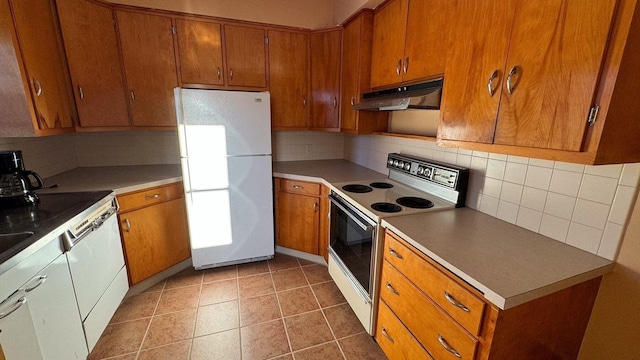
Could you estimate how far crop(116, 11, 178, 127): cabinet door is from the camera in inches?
80.0

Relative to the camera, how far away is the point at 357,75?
6.99ft

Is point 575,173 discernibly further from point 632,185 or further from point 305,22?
point 305,22

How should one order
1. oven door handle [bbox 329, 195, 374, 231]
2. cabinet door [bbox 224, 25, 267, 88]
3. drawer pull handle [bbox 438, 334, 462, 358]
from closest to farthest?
drawer pull handle [bbox 438, 334, 462, 358]
oven door handle [bbox 329, 195, 374, 231]
cabinet door [bbox 224, 25, 267, 88]

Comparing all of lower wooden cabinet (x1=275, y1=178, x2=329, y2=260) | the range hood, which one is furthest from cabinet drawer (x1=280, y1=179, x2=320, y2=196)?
the range hood

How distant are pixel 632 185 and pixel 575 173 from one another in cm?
16

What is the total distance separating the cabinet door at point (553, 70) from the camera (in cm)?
76

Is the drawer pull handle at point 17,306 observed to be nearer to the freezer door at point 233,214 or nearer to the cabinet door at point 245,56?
the freezer door at point 233,214

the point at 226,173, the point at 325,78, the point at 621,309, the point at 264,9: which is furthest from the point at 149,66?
the point at 621,309

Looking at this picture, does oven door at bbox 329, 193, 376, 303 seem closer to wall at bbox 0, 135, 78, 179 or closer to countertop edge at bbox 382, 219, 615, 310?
countertop edge at bbox 382, 219, 615, 310

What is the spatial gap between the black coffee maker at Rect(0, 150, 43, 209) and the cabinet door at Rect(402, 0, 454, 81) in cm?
233

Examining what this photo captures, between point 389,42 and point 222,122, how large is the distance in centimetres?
142

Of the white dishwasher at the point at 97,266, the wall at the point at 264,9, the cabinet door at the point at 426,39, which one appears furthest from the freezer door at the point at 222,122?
the cabinet door at the point at 426,39

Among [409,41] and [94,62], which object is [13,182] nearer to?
[94,62]

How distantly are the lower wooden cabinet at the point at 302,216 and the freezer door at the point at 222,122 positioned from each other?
1.59 ft
